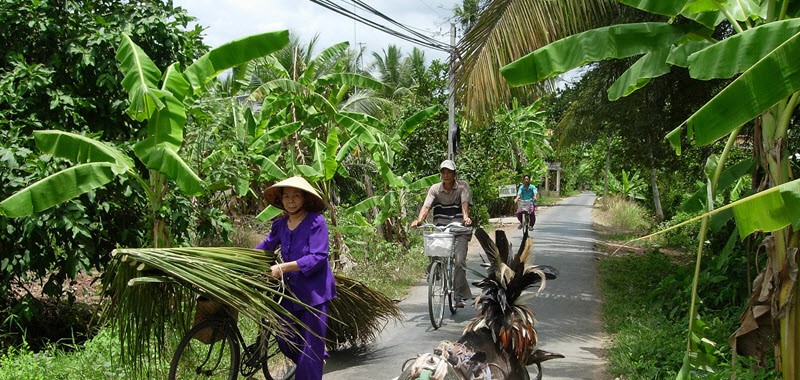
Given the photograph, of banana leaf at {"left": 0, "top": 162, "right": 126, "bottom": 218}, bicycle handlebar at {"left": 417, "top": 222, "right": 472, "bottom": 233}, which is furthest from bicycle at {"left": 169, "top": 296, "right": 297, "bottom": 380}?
bicycle handlebar at {"left": 417, "top": 222, "right": 472, "bottom": 233}

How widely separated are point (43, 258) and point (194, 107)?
2.15m

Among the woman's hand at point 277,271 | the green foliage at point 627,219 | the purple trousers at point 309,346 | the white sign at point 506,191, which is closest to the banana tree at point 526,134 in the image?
the green foliage at point 627,219

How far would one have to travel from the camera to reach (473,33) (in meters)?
7.92

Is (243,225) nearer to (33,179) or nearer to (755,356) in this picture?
(33,179)

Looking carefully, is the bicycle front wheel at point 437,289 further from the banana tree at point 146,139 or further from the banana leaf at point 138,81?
the banana leaf at point 138,81

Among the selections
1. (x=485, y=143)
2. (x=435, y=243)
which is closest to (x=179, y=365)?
(x=435, y=243)

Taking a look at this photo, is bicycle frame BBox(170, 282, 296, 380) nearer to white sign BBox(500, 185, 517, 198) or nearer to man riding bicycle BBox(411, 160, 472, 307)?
man riding bicycle BBox(411, 160, 472, 307)

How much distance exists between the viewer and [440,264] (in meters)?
7.82

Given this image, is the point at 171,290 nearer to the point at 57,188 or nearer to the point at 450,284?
the point at 57,188

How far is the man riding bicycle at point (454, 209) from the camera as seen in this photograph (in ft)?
25.9

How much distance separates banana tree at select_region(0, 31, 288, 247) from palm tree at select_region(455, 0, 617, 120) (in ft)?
7.79

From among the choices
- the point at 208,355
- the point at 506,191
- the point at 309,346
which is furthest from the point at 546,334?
the point at 506,191

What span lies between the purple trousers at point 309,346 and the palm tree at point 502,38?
3.54 m

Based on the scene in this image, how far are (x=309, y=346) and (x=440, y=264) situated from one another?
10.9 ft
